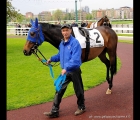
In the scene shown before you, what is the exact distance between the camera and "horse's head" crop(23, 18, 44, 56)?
4.25m

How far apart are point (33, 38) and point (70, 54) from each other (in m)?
0.83

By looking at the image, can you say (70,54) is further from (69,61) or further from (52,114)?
(52,114)

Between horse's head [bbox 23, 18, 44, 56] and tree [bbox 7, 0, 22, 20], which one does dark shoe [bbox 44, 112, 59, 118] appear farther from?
tree [bbox 7, 0, 22, 20]

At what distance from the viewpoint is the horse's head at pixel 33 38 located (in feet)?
13.9

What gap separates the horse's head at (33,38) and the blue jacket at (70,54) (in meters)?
0.58

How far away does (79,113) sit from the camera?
13.8ft

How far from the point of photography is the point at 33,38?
428cm

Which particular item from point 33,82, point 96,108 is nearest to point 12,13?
point 33,82

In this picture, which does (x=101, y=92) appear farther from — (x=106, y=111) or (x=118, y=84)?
(x=106, y=111)

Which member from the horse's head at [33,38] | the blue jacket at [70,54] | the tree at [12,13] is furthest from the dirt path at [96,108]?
the tree at [12,13]

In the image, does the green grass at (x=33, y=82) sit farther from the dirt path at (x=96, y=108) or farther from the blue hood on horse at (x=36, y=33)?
the blue hood on horse at (x=36, y=33)

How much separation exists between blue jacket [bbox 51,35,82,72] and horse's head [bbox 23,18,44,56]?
0.58 metres
